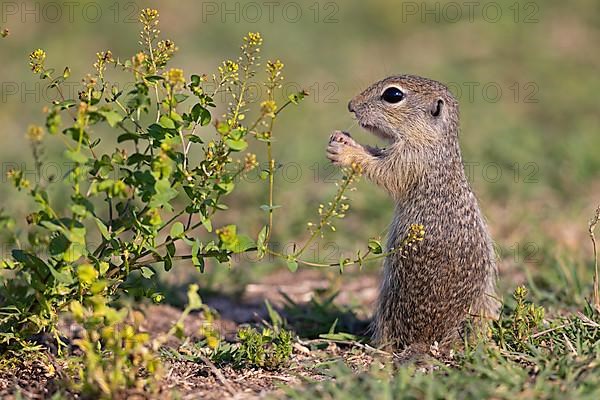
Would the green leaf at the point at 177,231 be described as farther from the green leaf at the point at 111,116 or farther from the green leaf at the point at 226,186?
the green leaf at the point at 111,116

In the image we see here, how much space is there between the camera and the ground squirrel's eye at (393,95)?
5.39m

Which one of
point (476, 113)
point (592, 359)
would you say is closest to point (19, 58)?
point (476, 113)

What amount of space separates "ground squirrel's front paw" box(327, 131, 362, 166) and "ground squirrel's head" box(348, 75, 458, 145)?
31cm

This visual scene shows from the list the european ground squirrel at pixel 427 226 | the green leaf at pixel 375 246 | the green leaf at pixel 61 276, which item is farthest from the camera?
the european ground squirrel at pixel 427 226

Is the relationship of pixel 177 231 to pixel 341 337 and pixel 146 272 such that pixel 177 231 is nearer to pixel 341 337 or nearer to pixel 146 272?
pixel 146 272

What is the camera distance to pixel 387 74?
8445mm

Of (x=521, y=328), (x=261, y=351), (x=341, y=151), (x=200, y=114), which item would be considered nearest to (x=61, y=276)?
(x=200, y=114)

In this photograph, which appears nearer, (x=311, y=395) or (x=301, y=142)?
(x=311, y=395)

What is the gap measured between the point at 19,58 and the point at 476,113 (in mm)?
6625

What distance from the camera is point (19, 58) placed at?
12.4 meters

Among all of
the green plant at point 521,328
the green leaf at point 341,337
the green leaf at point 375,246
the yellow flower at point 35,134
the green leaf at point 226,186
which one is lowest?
the green leaf at point 341,337

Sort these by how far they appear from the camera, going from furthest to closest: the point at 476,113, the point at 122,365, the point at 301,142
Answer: the point at 476,113, the point at 301,142, the point at 122,365

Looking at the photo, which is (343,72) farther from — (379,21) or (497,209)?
(497,209)

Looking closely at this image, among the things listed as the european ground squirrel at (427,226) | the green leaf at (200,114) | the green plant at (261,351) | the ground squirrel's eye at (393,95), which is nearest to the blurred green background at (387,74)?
the european ground squirrel at (427,226)
